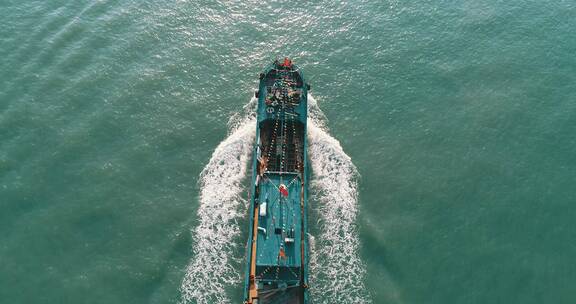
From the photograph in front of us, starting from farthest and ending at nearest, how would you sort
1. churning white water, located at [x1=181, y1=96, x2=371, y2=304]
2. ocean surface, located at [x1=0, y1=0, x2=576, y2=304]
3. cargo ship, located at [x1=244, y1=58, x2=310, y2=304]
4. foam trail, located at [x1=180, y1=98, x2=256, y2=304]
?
ocean surface, located at [x1=0, y1=0, x2=576, y2=304]
churning white water, located at [x1=181, y1=96, x2=371, y2=304]
foam trail, located at [x1=180, y1=98, x2=256, y2=304]
cargo ship, located at [x1=244, y1=58, x2=310, y2=304]

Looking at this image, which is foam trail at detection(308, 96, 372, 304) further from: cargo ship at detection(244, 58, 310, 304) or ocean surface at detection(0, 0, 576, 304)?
cargo ship at detection(244, 58, 310, 304)

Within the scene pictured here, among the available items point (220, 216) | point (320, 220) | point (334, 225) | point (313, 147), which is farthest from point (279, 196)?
point (313, 147)

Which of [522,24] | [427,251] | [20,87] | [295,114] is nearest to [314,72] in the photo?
[295,114]

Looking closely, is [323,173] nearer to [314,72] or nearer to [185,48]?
[314,72]

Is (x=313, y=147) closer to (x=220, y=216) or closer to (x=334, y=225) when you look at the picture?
(x=334, y=225)

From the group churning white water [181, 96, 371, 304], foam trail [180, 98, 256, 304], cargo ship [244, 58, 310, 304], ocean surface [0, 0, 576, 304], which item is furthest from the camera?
ocean surface [0, 0, 576, 304]

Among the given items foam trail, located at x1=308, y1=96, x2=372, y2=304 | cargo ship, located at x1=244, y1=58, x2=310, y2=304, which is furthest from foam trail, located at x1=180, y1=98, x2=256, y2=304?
foam trail, located at x1=308, y1=96, x2=372, y2=304
